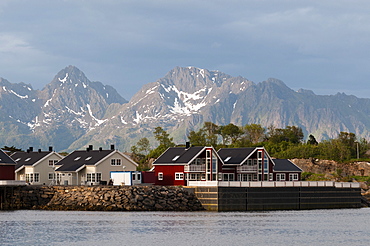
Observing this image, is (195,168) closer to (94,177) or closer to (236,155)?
(236,155)

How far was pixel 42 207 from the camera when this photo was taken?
90.7 meters

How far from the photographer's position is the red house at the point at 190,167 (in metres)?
95.4

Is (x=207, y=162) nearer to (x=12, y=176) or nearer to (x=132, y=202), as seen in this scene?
(x=132, y=202)

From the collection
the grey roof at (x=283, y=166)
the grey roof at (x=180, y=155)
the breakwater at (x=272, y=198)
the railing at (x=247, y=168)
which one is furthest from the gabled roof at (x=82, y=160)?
the grey roof at (x=283, y=166)

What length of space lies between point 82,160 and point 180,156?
14.4m

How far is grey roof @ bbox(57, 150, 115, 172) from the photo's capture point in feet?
327

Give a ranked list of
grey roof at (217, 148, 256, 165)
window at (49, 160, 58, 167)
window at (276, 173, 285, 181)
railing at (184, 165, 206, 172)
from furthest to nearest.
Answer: window at (49, 160, 58, 167)
window at (276, 173, 285, 181)
grey roof at (217, 148, 256, 165)
railing at (184, 165, 206, 172)

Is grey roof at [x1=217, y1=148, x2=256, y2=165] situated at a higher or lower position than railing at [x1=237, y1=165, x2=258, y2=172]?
higher

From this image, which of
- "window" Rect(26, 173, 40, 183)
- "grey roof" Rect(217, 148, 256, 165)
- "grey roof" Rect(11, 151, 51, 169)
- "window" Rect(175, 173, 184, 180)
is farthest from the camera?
"grey roof" Rect(11, 151, 51, 169)

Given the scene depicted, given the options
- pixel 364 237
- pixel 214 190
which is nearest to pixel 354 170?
pixel 214 190

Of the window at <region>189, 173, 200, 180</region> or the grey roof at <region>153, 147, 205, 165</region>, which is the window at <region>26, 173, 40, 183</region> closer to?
the grey roof at <region>153, 147, 205, 165</region>

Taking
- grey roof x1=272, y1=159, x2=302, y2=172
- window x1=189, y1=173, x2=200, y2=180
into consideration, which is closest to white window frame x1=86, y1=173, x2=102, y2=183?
window x1=189, y1=173, x2=200, y2=180

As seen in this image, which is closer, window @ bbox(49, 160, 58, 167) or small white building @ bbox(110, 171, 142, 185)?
small white building @ bbox(110, 171, 142, 185)

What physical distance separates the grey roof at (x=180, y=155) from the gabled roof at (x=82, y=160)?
5755 mm
